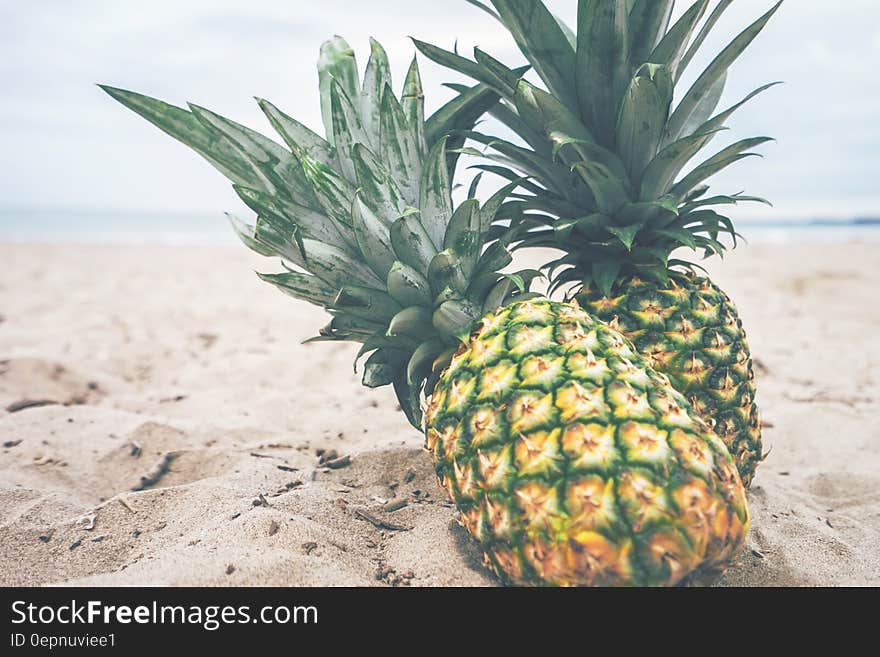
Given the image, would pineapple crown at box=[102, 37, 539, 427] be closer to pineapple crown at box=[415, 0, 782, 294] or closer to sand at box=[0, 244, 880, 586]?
pineapple crown at box=[415, 0, 782, 294]

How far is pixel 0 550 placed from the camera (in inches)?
80.8

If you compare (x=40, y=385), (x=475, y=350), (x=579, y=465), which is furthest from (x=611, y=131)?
(x=40, y=385)

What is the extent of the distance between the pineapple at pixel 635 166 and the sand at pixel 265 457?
653 millimetres

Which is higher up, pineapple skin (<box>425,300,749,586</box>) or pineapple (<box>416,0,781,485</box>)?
pineapple (<box>416,0,781,485</box>)

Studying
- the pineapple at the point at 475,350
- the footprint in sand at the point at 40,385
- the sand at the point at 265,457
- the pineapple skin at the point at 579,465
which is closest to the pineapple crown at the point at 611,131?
the pineapple at the point at 475,350

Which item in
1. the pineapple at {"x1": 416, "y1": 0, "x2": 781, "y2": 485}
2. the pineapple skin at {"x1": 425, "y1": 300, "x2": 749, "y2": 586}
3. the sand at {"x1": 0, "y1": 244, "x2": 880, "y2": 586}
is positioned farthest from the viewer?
the pineapple at {"x1": 416, "y1": 0, "x2": 781, "y2": 485}

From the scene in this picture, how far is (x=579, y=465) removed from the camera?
4.94ft

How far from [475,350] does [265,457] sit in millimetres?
1394

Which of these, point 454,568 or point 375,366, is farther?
point 375,366

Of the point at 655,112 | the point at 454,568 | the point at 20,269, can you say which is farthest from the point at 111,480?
the point at 20,269

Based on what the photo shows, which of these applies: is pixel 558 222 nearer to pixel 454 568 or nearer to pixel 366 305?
pixel 366 305

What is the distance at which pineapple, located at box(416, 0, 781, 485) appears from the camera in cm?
203

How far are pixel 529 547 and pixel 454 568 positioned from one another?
0.36 m

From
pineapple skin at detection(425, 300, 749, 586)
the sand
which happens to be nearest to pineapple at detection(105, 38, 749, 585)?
pineapple skin at detection(425, 300, 749, 586)
